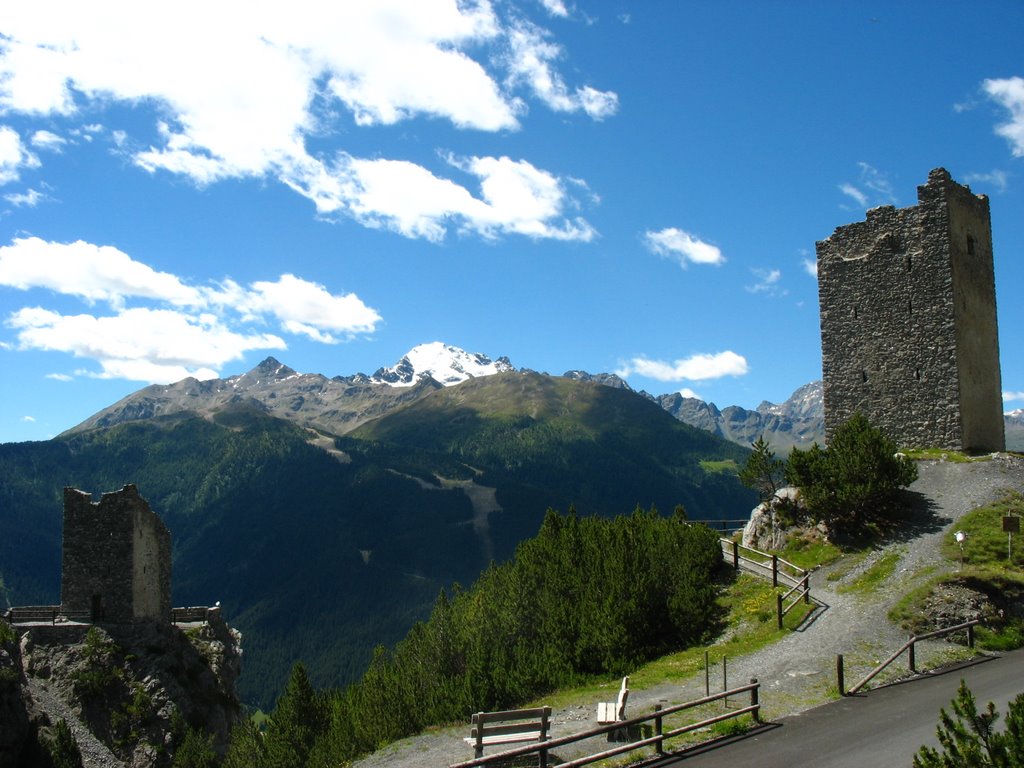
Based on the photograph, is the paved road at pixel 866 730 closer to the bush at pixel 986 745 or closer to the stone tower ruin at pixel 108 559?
the bush at pixel 986 745

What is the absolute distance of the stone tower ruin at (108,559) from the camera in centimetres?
4669

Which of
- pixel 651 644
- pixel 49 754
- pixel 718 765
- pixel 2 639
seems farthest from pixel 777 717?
pixel 2 639

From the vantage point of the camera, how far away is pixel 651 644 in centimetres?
3120

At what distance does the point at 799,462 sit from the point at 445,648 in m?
17.3

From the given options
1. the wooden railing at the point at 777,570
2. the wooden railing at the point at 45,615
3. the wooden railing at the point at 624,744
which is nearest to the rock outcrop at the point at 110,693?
the wooden railing at the point at 45,615

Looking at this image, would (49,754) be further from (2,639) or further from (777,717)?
(777,717)

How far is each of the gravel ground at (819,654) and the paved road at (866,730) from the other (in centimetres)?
101

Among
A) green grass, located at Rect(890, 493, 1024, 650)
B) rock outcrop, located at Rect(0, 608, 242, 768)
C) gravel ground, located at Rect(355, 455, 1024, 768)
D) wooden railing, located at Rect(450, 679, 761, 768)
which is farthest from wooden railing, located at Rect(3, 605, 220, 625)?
green grass, located at Rect(890, 493, 1024, 650)

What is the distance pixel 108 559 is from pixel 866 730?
137 ft

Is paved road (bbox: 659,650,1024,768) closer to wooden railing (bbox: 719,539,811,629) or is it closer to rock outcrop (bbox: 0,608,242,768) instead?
wooden railing (bbox: 719,539,811,629)

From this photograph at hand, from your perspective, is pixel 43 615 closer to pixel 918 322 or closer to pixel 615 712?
pixel 615 712

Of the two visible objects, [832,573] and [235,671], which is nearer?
[832,573]

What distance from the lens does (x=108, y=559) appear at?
1858 inches

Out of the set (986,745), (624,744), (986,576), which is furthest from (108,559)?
(986,745)
